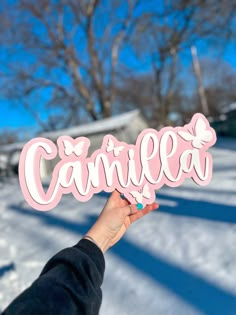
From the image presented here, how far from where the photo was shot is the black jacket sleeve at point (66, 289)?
2.75 ft

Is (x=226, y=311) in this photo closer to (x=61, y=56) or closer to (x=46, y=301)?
(x=46, y=301)

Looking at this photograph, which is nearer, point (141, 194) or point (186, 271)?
point (141, 194)

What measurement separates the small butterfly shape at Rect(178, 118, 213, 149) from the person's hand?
0.42 meters

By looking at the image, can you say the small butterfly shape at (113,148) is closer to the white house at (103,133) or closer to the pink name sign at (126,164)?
Result: the pink name sign at (126,164)

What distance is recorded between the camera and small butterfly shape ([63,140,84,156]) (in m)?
1.51

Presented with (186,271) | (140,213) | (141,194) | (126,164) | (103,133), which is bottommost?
(186,271)

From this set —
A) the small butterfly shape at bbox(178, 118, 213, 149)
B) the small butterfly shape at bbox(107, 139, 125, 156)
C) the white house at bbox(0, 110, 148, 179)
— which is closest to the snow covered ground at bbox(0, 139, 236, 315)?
the small butterfly shape at bbox(178, 118, 213, 149)

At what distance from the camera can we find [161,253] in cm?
310

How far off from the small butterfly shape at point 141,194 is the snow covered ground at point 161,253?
3.63 ft

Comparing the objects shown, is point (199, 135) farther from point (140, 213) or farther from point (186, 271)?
point (186, 271)

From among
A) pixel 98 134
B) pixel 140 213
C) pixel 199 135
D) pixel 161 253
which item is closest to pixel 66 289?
pixel 140 213

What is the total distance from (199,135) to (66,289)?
3.68 ft

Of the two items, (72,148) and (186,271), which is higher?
(72,148)

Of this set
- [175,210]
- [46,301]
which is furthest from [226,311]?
[175,210]
